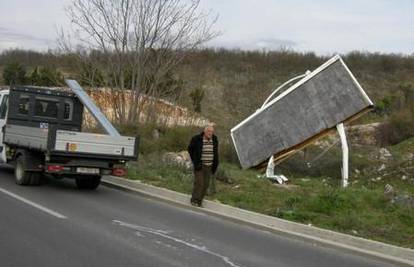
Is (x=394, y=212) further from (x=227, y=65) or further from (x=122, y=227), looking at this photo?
(x=227, y=65)

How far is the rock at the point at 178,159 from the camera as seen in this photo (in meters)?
19.3

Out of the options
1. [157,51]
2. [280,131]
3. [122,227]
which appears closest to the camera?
[122,227]

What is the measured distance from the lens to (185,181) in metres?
16.2

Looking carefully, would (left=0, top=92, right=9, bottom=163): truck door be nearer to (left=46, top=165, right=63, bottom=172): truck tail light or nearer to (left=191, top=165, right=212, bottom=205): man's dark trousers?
(left=46, top=165, right=63, bottom=172): truck tail light

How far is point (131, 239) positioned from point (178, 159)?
40.3 feet

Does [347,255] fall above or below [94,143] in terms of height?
below

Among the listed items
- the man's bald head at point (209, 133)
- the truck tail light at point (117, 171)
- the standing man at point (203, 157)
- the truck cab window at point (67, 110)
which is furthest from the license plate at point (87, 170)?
the truck cab window at point (67, 110)

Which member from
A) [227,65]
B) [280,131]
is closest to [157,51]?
[280,131]

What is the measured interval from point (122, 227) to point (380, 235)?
417cm

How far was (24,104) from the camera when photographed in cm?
1691

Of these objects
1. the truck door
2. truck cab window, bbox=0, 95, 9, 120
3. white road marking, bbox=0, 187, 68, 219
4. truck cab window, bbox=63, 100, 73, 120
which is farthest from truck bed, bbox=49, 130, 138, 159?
truck cab window, bbox=0, 95, 9, 120

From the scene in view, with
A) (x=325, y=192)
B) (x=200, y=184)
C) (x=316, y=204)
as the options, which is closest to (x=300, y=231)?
(x=316, y=204)

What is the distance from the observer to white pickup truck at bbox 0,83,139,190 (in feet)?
46.6

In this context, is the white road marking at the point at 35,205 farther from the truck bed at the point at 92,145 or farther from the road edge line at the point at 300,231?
the road edge line at the point at 300,231
